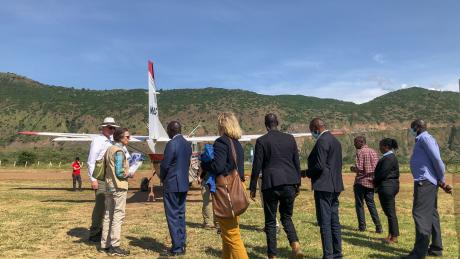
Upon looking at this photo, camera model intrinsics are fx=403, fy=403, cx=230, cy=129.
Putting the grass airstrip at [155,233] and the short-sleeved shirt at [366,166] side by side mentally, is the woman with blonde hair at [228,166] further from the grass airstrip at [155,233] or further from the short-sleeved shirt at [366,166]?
the short-sleeved shirt at [366,166]

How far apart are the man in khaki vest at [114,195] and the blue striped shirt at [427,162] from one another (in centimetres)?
439

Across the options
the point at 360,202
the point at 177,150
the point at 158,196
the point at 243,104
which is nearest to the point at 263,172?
the point at 177,150

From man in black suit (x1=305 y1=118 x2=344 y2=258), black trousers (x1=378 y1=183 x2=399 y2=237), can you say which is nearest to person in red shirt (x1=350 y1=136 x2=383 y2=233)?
black trousers (x1=378 y1=183 x2=399 y2=237)

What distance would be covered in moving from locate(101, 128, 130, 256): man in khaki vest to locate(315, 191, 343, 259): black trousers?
2946 millimetres

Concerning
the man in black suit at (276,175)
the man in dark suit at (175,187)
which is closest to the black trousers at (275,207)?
the man in black suit at (276,175)

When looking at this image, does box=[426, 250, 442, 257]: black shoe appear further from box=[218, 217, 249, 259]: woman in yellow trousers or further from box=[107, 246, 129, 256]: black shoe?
box=[107, 246, 129, 256]: black shoe

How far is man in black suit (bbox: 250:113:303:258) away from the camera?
5.49 meters

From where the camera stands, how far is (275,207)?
5.63 metres

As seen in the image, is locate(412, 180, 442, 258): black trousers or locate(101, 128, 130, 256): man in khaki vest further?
locate(101, 128, 130, 256): man in khaki vest

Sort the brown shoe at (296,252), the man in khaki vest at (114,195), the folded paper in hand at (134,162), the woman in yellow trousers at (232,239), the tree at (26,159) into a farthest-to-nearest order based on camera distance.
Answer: the tree at (26,159)
the folded paper in hand at (134,162)
the man in khaki vest at (114,195)
the brown shoe at (296,252)
the woman in yellow trousers at (232,239)

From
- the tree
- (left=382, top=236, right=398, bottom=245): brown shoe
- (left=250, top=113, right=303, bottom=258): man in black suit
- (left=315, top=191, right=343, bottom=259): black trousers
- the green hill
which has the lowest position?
the tree

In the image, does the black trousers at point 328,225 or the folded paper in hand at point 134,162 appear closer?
the black trousers at point 328,225

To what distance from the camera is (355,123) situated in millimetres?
97062

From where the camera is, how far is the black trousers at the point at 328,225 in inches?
219
